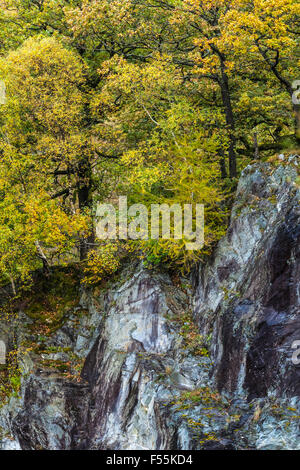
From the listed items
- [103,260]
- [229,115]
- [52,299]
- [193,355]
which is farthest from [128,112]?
[193,355]

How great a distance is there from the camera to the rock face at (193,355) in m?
9.60

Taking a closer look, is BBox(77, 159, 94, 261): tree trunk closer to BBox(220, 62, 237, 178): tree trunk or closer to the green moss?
the green moss

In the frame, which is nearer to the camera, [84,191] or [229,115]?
[229,115]

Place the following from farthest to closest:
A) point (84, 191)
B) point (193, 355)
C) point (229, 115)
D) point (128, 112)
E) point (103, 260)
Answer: point (84, 191) → point (128, 112) → point (103, 260) → point (229, 115) → point (193, 355)

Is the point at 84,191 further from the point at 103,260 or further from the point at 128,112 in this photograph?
the point at 103,260

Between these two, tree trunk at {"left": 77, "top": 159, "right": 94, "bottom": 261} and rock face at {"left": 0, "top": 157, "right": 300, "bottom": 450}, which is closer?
rock face at {"left": 0, "top": 157, "right": 300, "bottom": 450}

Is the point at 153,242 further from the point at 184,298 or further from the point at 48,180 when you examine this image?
the point at 48,180

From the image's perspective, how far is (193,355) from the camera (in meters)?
12.6

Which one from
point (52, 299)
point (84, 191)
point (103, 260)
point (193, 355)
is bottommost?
point (193, 355)

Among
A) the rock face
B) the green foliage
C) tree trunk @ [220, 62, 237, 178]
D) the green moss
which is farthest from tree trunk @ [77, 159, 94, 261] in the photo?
tree trunk @ [220, 62, 237, 178]

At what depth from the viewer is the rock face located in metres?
9.60

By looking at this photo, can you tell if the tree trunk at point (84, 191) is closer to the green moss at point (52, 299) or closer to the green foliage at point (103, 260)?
the green foliage at point (103, 260)

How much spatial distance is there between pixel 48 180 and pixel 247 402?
43.0 ft

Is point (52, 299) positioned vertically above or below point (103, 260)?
below
